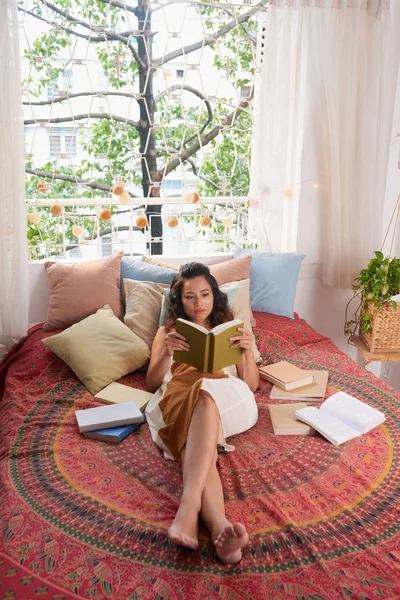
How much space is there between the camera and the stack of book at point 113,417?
1.91m

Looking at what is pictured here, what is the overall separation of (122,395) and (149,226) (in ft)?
4.14

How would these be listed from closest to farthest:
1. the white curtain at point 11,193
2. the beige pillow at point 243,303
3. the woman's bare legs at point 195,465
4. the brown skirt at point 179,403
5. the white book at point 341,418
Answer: the woman's bare legs at point 195,465, the brown skirt at point 179,403, the white book at point 341,418, the white curtain at point 11,193, the beige pillow at point 243,303

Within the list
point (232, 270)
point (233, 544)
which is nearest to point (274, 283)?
point (232, 270)

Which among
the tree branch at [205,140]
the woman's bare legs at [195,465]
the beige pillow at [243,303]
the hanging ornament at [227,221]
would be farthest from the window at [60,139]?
the woman's bare legs at [195,465]

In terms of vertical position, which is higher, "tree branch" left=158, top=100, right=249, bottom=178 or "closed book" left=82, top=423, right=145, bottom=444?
"tree branch" left=158, top=100, right=249, bottom=178

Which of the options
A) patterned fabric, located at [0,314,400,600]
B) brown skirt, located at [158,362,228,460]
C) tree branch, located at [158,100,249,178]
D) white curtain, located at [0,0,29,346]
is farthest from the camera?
tree branch, located at [158,100,249,178]

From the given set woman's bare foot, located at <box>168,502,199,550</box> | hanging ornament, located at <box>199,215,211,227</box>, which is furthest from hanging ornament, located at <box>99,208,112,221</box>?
woman's bare foot, located at <box>168,502,199,550</box>

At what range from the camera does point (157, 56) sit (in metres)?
3.23

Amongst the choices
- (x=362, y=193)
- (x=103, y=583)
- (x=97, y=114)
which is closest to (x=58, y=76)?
(x=97, y=114)

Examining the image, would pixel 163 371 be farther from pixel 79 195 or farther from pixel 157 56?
pixel 157 56

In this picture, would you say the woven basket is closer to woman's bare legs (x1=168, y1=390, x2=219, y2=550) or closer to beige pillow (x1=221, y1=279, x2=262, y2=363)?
beige pillow (x1=221, y1=279, x2=262, y2=363)

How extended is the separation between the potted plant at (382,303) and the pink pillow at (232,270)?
617mm

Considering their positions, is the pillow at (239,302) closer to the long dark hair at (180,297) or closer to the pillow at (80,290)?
the long dark hair at (180,297)

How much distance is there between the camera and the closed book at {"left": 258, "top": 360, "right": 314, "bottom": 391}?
2213 millimetres
